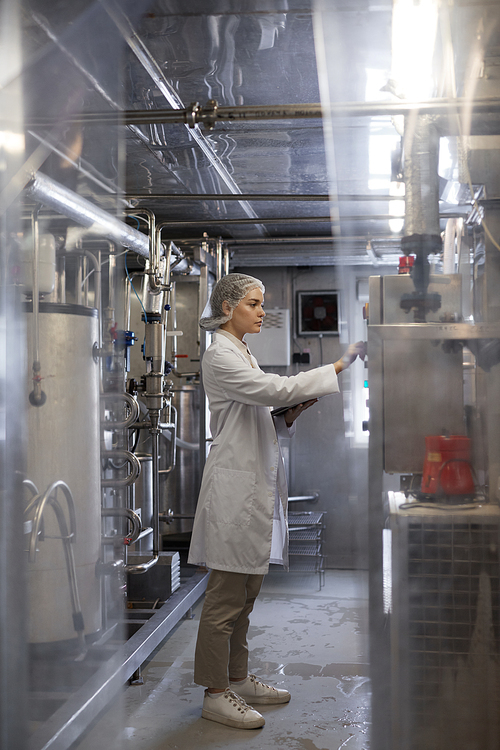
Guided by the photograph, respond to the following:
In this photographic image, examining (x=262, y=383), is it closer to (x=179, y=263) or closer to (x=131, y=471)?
(x=131, y=471)

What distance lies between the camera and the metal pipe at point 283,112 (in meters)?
1.15

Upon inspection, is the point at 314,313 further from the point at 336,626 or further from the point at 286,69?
the point at 286,69

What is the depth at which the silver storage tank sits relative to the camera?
6.07 feet

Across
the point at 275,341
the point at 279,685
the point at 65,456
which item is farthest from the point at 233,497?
the point at 275,341

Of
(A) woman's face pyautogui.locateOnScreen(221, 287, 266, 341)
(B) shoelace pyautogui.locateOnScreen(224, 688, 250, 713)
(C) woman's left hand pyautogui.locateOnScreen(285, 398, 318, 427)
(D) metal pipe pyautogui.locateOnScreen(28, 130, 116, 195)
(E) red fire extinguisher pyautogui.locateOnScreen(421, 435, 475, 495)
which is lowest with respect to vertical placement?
(B) shoelace pyautogui.locateOnScreen(224, 688, 250, 713)

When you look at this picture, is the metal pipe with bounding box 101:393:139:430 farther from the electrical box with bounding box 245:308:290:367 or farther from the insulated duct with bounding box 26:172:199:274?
the electrical box with bounding box 245:308:290:367

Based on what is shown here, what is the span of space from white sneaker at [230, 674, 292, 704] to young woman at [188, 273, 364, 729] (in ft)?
0.09

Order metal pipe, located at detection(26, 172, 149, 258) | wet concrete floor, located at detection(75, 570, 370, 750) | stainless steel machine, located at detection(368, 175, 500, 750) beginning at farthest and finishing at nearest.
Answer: wet concrete floor, located at detection(75, 570, 370, 750)
metal pipe, located at detection(26, 172, 149, 258)
stainless steel machine, located at detection(368, 175, 500, 750)

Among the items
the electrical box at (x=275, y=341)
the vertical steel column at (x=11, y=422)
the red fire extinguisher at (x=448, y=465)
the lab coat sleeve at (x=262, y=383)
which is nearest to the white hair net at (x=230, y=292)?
the lab coat sleeve at (x=262, y=383)

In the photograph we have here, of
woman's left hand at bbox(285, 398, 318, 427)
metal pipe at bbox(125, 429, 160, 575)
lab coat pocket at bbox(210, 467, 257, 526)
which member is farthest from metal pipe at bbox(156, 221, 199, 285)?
lab coat pocket at bbox(210, 467, 257, 526)

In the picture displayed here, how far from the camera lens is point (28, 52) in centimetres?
144

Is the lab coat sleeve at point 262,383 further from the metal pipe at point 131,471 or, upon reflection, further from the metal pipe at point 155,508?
the metal pipe at point 155,508

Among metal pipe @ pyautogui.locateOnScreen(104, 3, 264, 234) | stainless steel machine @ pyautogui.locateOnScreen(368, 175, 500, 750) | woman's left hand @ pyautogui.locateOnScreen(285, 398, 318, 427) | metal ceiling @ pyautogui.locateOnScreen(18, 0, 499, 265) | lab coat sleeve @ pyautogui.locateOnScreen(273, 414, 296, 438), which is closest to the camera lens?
stainless steel machine @ pyautogui.locateOnScreen(368, 175, 500, 750)

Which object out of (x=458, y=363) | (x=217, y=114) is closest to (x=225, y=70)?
(x=217, y=114)
